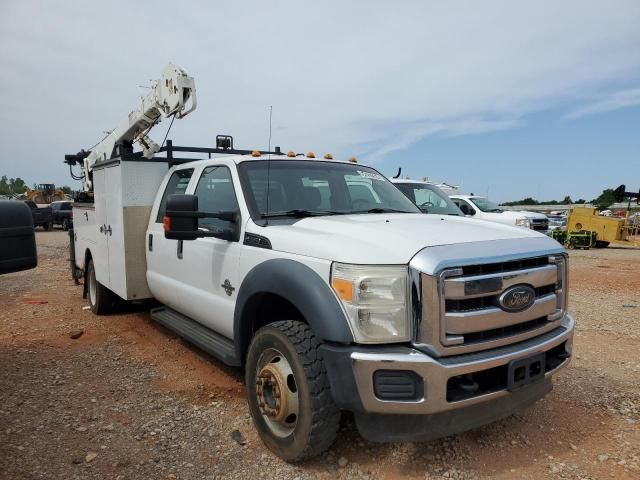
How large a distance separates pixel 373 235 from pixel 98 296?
480 cm

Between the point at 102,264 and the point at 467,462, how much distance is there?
4.72 m

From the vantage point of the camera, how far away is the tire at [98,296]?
20.4 ft

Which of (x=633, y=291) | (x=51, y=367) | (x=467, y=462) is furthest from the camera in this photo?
(x=633, y=291)

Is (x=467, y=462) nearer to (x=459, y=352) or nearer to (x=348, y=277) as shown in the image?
(x=459, y=352)

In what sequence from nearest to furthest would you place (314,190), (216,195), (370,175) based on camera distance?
1. (314,190)
2. (216,195)
3. (370,175)

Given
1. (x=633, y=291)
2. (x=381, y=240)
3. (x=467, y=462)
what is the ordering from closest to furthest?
(x=381, y=240) < (x=467, y=462) < (x=633, y=291)

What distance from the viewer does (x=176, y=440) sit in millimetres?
3186

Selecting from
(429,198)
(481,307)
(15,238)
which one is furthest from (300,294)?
(429,198)

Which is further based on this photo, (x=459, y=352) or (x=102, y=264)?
(x=102, y=264)

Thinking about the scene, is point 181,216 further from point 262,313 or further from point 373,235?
point 373,235

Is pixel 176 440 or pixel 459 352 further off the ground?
pixel 459 352

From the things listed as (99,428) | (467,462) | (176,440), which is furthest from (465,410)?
(99,428)

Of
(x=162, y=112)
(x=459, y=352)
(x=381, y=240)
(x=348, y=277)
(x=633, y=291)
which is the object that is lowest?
(x=633, y=291)

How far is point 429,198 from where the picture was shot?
9594mm
